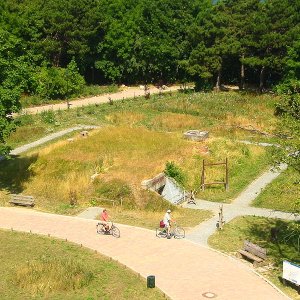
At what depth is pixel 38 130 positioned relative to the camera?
4516 centimetres

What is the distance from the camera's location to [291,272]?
1916 centimetres

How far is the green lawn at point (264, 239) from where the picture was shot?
2212cm

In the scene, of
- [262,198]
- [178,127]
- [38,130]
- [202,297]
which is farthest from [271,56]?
[202,297]

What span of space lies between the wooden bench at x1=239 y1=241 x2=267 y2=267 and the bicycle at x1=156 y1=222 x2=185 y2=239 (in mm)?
3312

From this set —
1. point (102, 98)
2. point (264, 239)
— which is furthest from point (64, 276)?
point (102, 98)

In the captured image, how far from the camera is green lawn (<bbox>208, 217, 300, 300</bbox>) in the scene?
2212 cm

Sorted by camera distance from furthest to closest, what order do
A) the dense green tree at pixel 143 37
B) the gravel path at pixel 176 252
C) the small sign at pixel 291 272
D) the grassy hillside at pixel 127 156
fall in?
the dense green tree at pixel 143 37 < the grassy hillside at pixel 127 156 < the gravel path at pixel 176 252 < the small sign at pixel 291 272

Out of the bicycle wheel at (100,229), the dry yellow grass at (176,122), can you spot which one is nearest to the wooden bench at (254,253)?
the bicycle wheel at (100,229)

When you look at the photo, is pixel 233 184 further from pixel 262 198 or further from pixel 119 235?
pixel 119 235

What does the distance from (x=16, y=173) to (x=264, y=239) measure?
1642 cm

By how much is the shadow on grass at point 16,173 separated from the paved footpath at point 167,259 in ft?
14.0

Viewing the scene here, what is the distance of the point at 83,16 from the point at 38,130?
2490cm

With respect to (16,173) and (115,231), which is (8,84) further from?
(115,231)

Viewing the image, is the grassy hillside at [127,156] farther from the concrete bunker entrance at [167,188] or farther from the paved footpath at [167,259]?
the paved footpath at [167,259]
